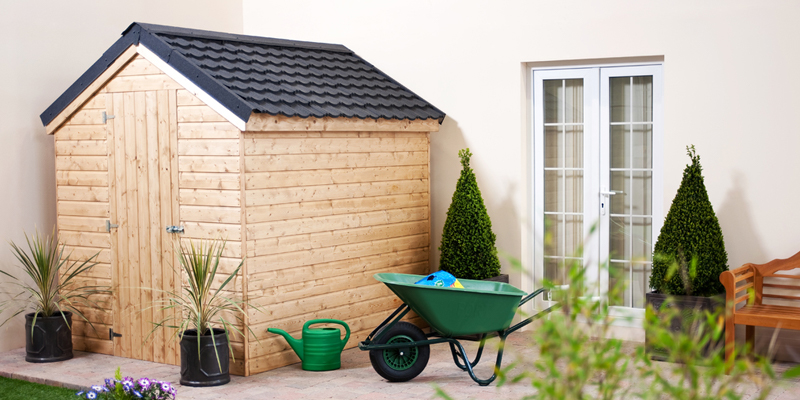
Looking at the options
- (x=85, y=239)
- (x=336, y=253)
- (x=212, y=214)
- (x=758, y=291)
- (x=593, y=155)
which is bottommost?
(x=758, y=291)

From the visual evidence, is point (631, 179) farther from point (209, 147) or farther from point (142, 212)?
point (142, 212)

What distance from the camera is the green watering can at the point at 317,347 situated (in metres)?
5.86

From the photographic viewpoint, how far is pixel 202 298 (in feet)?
Result: 18.0

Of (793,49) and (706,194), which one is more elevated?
(793,49)

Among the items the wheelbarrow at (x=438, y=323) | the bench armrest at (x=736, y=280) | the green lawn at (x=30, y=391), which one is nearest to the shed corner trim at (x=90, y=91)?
the green lawn at (x=30, y=391)

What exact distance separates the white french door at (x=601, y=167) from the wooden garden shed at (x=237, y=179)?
4.22 feet

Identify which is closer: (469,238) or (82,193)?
(82,193)

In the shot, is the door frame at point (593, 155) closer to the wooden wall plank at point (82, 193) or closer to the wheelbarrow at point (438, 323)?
the wheelbarrow at point (438, 323)

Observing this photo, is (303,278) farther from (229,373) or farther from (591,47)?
(591,47)

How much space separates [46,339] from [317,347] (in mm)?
2163

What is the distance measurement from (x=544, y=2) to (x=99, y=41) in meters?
4.11

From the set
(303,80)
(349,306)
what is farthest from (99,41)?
(349,306)

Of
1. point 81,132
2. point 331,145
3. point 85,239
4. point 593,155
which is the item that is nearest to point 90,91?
point 81,132

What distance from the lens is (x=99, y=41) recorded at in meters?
7.35
